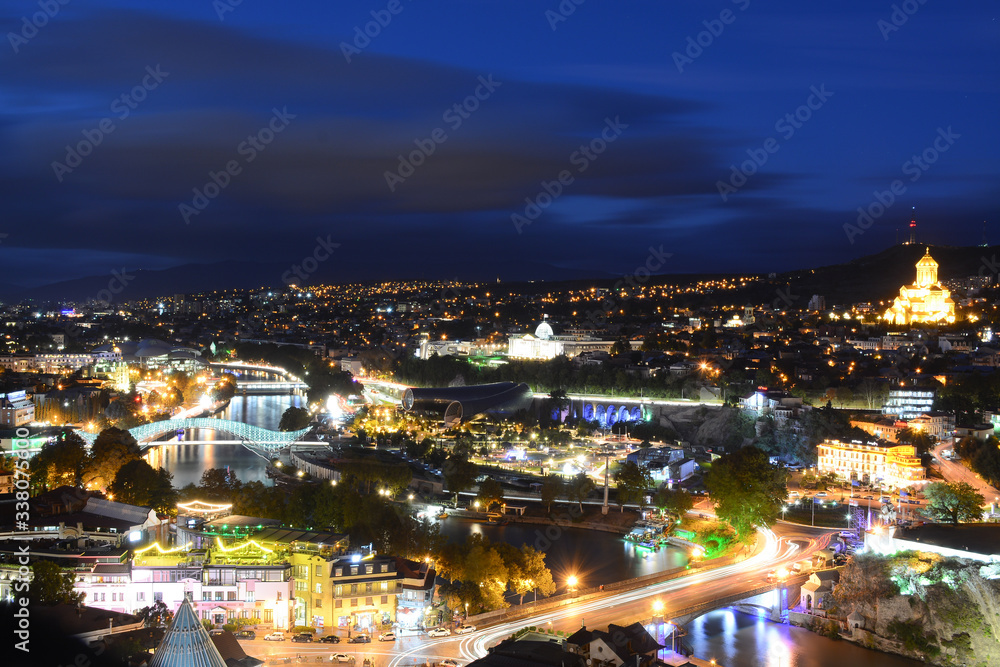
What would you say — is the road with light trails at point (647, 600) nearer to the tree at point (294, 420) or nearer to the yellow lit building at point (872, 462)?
the yellow lit building at point (872, 462)

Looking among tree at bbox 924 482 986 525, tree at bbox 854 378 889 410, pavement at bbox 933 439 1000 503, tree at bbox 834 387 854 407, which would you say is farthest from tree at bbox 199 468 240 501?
tree at bbox 854 378 889 410

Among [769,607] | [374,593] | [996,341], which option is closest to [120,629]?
[374,593]

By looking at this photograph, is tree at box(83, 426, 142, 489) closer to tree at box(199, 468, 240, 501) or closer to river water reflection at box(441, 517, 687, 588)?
tree at box(199, 468, 240, 501)

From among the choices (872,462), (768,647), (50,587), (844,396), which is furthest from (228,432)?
(768,647)

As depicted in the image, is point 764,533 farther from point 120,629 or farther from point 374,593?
point 120,629

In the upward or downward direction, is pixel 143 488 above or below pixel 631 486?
above

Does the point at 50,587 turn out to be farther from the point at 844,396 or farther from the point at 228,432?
the point at 844,396
